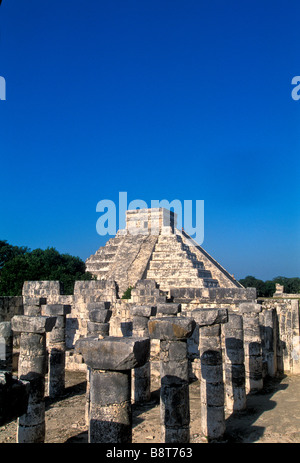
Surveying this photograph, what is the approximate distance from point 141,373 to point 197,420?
201cm

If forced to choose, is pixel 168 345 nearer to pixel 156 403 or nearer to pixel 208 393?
pixel 208 393

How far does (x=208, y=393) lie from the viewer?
7.50 meters

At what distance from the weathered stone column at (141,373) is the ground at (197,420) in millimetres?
300

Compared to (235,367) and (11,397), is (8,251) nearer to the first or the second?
(235,367)

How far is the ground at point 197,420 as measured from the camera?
733 cm

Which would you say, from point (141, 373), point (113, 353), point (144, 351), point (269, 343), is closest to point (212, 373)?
point (141, 373)

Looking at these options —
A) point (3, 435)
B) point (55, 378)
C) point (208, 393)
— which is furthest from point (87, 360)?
point (55, 378)

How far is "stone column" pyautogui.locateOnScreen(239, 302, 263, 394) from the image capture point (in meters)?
10.5

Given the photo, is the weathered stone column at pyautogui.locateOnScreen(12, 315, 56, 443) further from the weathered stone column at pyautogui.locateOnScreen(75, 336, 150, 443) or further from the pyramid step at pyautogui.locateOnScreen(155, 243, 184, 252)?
the pyramid step at pyautogui.locateOnScreen(155, 243, 184, 252)

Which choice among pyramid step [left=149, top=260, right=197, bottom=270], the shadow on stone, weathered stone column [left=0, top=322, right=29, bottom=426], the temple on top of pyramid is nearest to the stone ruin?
weathered stone column [left=0, top=322, right=29, bottom=426]

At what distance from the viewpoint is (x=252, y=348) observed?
1070cm

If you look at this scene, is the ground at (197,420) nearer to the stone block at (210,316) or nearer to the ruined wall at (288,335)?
the ruined wall at (288,335)
